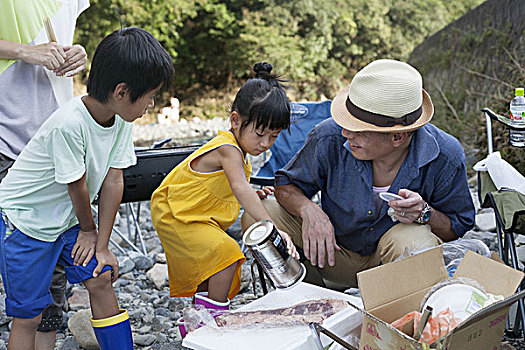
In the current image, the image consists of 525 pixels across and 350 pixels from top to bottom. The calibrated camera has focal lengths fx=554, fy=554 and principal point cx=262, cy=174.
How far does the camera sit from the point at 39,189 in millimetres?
2004

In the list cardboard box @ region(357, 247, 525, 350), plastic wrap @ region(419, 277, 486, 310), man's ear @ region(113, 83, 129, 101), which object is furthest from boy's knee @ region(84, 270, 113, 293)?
plastic wrap @ region(419, 277, 486, 310)

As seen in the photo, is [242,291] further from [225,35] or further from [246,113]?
[225,35]

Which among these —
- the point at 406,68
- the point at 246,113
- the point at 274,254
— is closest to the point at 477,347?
the point at 274,254

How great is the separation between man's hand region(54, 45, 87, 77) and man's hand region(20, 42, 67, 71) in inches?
1.5

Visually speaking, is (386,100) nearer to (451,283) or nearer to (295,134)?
(451,283)

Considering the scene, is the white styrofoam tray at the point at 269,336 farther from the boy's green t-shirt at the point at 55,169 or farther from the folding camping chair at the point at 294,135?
the folding camping chair at the point at 294,135

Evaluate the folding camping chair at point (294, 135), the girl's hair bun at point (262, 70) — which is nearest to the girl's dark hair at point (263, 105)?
the girl's hair bun at point (262, 70)

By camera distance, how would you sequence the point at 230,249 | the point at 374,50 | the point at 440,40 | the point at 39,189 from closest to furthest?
the point at 39,189, the point at 230,249, the point at 440,40, the point at 374,50

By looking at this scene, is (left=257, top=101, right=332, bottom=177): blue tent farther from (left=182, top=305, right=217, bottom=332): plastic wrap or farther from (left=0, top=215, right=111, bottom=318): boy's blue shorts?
(left=182, top=305, right=217, bottom=332): plastic wrap

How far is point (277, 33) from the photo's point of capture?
17625 millimetres

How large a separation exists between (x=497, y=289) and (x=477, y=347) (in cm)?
26

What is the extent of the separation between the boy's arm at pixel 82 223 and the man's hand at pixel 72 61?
1.80 ft

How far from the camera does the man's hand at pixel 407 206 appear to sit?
6.77ft

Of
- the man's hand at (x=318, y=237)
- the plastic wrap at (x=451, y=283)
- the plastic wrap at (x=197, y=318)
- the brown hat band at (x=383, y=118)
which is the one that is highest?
the brown hat band at (x=383, y=118)
